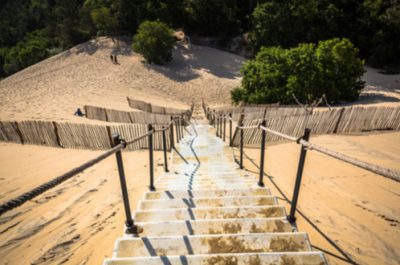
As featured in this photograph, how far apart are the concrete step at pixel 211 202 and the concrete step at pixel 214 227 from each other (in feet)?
1.66

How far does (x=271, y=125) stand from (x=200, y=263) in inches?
288

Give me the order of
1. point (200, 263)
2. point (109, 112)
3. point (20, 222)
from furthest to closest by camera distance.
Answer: point (109, 112), point (20, 222), point (200, 263)

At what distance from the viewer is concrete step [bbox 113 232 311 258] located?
2021 mm

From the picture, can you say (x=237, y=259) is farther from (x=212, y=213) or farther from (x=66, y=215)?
(x=66, y=215)

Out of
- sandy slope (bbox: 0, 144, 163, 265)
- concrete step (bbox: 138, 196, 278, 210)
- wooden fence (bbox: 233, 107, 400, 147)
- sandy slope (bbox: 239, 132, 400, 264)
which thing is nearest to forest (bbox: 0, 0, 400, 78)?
wooden fence (bbox: 233, 107, 400, 147)

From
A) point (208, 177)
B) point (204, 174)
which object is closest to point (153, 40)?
point (204, 174)

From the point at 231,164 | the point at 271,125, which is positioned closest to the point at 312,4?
the point at 271,125

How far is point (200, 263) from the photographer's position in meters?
1.83

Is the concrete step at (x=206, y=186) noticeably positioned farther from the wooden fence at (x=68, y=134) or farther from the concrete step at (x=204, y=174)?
the wooden fence at (x=68, y=134)

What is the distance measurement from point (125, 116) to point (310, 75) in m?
14.7

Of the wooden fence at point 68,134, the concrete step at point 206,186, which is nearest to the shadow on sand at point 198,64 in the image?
the wooden fence at point 68,134

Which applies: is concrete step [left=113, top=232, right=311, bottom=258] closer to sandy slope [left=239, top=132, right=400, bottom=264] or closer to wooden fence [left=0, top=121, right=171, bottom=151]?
sandy slope [left=239, top=132, right=400, bottom=264]

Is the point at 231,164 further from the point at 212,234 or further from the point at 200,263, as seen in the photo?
the point at 200,263

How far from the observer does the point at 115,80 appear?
26922mm
